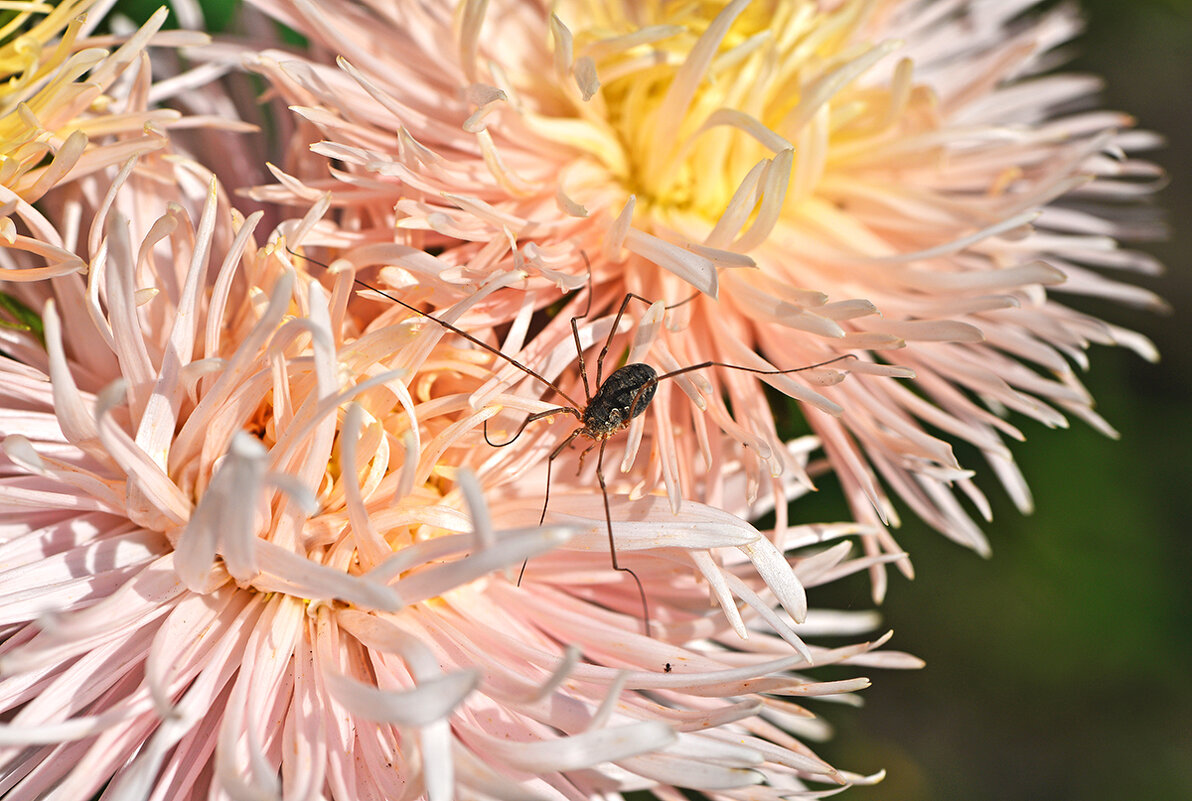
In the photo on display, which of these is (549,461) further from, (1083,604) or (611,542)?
(1083,604)

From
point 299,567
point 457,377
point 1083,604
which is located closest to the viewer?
point 299,567

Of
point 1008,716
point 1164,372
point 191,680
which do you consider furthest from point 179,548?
point 1164,372

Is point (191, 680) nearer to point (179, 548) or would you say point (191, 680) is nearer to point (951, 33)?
point (179, 548)

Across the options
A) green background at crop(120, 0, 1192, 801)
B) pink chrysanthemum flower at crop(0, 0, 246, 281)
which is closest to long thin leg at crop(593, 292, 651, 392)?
pink chrysanthemum flower at crop(0, 0, 246, 281)

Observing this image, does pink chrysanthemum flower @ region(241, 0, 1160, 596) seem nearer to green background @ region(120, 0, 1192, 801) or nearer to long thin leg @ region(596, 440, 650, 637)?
long thin leg @ region(596, 440, 650, 637)

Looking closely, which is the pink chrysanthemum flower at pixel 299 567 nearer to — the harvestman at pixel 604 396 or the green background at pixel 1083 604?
the harvestman at pixel 604 396

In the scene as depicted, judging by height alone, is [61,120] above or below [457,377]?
above

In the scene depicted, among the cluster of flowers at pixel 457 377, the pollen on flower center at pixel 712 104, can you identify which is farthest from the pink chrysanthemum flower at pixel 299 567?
the pollen on flower center at pixel 712 104

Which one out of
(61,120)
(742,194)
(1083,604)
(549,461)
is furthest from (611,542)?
(1083,604)
